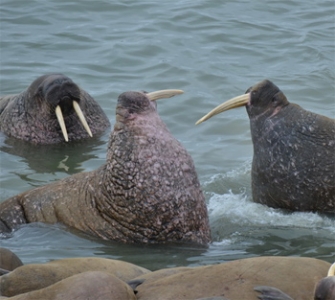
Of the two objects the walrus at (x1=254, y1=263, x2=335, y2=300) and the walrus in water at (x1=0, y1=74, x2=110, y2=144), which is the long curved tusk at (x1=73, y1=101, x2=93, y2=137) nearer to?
the walrus in water at (x1=0, y1=74, x2=110, y2=144)

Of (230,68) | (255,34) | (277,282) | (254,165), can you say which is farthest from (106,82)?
(277,282)

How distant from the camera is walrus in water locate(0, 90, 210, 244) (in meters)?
Result: 7.74

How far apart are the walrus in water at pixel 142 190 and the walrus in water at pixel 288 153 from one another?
121cm

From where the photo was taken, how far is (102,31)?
704 inches

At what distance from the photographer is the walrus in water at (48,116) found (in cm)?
1228

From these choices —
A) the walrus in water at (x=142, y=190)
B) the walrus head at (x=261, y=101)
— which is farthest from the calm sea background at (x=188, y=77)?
the walrus head at (x=261, y=101)

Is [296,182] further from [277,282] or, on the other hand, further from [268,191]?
[277,282]

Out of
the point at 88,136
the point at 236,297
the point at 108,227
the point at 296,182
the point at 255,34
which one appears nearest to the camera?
the point at 236,297

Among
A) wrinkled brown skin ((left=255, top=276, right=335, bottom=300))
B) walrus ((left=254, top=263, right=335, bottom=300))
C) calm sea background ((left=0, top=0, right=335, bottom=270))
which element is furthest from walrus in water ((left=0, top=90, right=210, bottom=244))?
wrinkled brown skin ((left=255, top=276, right=335, bottom=300))

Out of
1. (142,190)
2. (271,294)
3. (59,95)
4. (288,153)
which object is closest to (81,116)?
(59,95)

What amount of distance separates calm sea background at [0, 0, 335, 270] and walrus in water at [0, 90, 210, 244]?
134 mm

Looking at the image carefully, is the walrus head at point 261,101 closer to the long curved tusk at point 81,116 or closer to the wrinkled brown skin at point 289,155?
the wrinkled brown skin at point 289,155

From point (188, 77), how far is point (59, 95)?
3.54 meters

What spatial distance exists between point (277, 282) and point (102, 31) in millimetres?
12731
